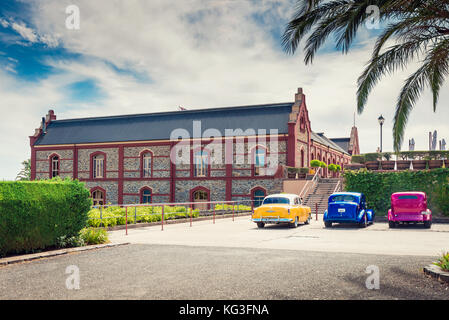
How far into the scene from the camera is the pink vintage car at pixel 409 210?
702 inches

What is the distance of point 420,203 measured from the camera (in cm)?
1822

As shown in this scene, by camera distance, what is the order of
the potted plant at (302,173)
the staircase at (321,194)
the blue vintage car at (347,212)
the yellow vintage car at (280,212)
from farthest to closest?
the potted plant at (302,173) < the staircase at (321,194) < the blue vintage car at (347,212) < the yellow vintage car at (280,212)

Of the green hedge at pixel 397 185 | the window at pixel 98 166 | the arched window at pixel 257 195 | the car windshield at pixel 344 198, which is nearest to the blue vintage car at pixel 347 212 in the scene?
the car windshield at pixel 344 198

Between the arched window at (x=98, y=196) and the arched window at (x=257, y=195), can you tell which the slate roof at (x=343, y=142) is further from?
the arched window at (x=98, y=196)

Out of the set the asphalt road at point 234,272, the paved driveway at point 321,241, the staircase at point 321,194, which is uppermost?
the staircase at point 321,194

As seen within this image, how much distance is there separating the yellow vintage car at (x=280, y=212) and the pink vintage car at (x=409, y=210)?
3965 mm

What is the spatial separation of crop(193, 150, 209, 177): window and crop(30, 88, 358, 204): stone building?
0.09 metres

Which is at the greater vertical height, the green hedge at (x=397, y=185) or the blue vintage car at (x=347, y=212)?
the green hedge at (x=397, y=185)

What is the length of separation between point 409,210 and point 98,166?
30364mm

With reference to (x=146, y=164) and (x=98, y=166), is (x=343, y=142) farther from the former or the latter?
(x=98, y=166)

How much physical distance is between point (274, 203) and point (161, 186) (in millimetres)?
20614

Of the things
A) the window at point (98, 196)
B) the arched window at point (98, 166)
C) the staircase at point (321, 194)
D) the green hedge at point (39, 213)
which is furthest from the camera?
the arched window at point (98, 166)

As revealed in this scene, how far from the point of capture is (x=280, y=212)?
1784 centimetres

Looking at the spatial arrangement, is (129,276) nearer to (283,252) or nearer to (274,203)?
(283,252)
